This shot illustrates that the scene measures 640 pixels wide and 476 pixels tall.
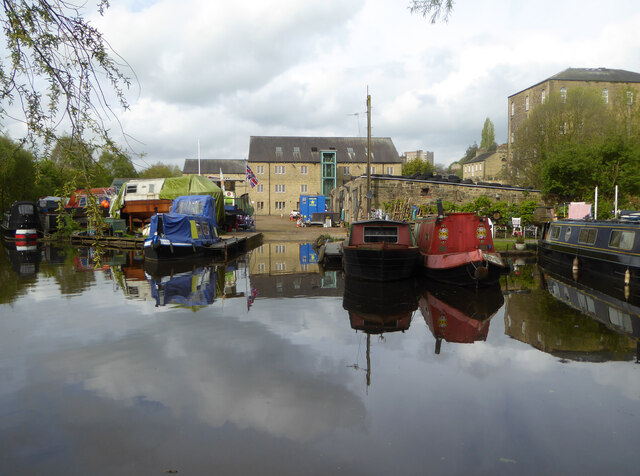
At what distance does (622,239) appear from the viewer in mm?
14406

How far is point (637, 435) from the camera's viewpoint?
4746 millimetres

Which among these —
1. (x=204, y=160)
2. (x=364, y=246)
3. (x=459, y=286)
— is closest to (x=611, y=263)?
(x=459, y=286)

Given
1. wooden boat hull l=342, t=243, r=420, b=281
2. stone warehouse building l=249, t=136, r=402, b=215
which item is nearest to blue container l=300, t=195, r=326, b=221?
stone warehouse building l=249, t=136, r=402, b=215

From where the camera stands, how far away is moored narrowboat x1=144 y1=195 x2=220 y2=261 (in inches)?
750

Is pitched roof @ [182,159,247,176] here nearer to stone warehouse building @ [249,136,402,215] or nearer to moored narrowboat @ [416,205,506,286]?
stone warehouse building @ [249,136,402,215]

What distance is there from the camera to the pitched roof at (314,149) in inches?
2404

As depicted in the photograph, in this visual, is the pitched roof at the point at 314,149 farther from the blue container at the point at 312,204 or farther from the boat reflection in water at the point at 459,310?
the boat reflection in water at the point at 459,310

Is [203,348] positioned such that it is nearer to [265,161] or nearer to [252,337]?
[252,337]

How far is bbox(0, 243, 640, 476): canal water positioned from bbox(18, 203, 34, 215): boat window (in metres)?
24.5

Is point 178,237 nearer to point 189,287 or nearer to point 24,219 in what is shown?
point 189,287

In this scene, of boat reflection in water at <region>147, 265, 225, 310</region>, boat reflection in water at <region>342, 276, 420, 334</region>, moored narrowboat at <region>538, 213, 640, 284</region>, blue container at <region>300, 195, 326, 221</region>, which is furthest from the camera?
blue container at <region>300, 195, 326, 221</region>

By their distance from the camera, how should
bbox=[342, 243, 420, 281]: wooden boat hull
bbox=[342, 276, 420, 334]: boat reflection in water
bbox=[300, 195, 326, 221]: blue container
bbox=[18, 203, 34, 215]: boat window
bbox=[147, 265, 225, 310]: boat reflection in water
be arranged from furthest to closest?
1. bbox=[300, 195, 326, 221]: blue container
2. bbox=[18, 203, 34, 215]: boat window
3. bbox=[342, 243, 420, 281]: wooden boat hull
4. bbox=[147, 265, 225, 310]: boat reflection in water
5. bbox=[342, 276, 420, 334]: boat reflection in water

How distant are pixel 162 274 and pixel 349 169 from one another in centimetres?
4802

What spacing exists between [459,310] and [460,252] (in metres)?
3.35
